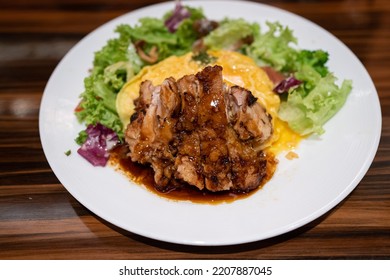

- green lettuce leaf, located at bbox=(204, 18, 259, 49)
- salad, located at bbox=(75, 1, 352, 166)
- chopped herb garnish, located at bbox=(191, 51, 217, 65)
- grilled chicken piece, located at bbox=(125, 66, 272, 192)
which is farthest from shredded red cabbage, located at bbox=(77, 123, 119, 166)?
green lettuce leaf, located at bbox=(204, 18, 259, 49)

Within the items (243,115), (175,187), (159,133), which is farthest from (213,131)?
(175,187)

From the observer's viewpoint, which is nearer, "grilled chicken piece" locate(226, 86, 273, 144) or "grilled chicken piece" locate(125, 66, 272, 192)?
"grilled chicken piece" locate(125, 66, 272, 192)

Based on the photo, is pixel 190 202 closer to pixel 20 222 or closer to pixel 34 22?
pixel 20 222

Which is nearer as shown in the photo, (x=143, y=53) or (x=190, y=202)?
(x=190, y=202)

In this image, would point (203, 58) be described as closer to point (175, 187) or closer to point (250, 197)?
point (175, 187)

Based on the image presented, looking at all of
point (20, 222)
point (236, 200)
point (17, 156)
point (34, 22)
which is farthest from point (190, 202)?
point (34, 22)

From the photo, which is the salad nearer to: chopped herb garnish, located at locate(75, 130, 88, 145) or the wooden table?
chopped herb garnish, located at locate(75, 130, 88, 145)

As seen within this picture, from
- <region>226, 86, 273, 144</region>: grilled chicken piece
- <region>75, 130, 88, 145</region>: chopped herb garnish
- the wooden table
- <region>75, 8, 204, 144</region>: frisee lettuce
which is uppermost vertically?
<region>226, 86, 273, 144</region>: grilled chicken piece
